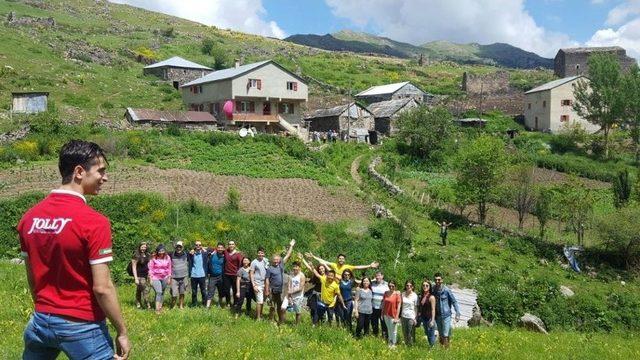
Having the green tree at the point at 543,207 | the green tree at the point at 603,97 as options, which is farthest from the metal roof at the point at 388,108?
the green tree at the point at 543,207

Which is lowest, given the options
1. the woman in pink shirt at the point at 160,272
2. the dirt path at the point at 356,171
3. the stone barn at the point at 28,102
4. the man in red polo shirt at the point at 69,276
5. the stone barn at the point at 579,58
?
the woman in pink shirt at the point at 160,272

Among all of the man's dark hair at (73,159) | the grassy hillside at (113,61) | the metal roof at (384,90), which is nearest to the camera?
the man's dark hair at (73,159)

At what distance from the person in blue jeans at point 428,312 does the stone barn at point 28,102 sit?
38443 millimetres

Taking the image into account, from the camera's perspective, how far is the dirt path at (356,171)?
1557 inches

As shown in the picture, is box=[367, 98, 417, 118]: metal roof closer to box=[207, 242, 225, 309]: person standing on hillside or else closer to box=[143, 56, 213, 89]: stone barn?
box=[143, 56, 213, 89]: stone barn

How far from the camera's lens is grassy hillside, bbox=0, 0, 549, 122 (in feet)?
173

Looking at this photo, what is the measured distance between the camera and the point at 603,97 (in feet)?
193

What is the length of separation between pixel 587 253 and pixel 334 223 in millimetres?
13273

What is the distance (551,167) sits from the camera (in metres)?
51.2

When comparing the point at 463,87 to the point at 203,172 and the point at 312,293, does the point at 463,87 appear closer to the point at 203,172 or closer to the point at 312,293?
the point at 203,172

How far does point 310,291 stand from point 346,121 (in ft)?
140

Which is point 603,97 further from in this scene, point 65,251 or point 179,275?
point 65,251

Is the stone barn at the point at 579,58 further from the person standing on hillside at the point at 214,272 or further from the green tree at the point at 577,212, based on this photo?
the person standing on hillside at the point at 214,272

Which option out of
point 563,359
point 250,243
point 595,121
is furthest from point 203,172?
point 595,121
